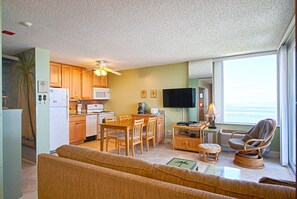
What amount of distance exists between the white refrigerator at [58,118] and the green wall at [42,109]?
539mm

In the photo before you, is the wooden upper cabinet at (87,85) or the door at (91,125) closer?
the door at (91,125)

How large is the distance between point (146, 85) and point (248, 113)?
2939mm

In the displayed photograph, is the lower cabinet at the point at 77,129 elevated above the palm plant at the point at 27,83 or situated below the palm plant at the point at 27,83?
below

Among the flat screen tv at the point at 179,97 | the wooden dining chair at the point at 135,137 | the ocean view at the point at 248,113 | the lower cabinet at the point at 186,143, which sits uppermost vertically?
the flat screen tv at the point at 179,97

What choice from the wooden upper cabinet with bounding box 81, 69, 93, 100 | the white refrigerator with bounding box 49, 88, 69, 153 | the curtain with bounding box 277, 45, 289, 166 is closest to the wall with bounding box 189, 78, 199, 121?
the curtain with bounding box 277, 45, 289, 166

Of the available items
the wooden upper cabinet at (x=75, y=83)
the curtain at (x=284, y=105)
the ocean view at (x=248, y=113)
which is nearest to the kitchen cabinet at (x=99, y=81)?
the wooden upper cabinet at (x=75, y=83)

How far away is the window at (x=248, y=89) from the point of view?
12.9 feet

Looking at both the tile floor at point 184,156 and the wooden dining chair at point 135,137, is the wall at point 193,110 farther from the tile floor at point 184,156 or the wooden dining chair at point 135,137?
the wooden dining chair at point 135,137

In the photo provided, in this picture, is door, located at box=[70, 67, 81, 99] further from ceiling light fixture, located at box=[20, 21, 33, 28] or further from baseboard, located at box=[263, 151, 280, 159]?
baseboard, located at box=[263, 151, 280, 159]

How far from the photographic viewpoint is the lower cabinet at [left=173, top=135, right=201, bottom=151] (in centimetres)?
418

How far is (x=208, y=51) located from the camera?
3.86 meters

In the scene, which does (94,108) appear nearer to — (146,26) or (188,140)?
(188,140)

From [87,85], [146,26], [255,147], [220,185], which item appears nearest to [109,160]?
[220,185]

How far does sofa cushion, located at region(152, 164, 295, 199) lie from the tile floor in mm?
2190
